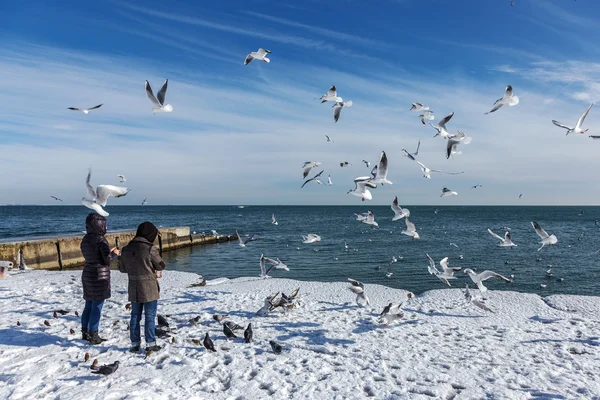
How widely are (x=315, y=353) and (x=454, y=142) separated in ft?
21.6

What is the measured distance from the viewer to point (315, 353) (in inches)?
281

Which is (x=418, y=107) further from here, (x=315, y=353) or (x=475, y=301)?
(x=315, y=353)

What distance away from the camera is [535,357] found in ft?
24.1

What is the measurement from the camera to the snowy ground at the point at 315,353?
5.62 metres

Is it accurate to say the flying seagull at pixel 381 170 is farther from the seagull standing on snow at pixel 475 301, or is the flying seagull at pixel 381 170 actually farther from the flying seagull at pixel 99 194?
the flying seagull at pixel 99 194

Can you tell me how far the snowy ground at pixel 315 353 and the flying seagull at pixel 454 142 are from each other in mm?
4211

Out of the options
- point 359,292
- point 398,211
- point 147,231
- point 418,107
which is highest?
point 418,107

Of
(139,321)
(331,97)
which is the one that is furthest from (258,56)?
(139,321)

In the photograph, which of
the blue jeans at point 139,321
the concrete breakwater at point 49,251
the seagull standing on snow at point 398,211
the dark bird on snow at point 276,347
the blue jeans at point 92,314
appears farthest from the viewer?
the concrete breakwater at point 49,251

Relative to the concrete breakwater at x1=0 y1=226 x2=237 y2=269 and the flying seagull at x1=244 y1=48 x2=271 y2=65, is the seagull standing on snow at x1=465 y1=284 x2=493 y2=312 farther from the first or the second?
the concrete breakwater at x1=0 y1=226 x2=237 y2=269

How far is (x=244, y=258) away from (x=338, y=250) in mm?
8197

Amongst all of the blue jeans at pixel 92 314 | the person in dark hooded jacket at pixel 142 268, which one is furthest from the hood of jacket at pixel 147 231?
the blue jeans at pixel 92 314

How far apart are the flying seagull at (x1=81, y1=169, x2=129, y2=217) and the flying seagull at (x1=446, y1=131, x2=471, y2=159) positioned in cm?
772

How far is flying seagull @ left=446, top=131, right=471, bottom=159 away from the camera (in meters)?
10.4
